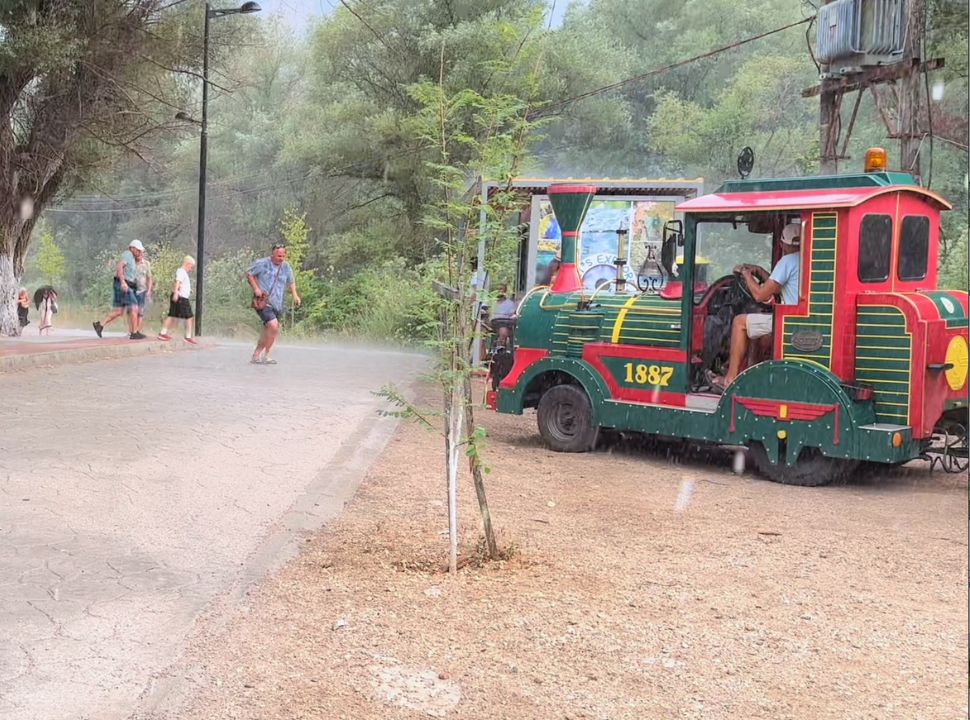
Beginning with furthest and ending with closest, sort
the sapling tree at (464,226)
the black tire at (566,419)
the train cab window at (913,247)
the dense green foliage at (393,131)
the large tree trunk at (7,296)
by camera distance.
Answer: the dense green foliage at (393,131) < the large tree trunk at (7,296) < the black tire at (566,419) < the train cab window at (913,247) < the sapling tree at (464,226)

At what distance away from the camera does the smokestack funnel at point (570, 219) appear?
36.2ft

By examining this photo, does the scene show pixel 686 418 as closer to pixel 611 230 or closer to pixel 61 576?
pixel 61 576

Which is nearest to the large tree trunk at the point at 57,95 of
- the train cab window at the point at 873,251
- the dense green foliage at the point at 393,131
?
the dense green foliage at the point at 393,131

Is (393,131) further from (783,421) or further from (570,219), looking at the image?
(783,421)

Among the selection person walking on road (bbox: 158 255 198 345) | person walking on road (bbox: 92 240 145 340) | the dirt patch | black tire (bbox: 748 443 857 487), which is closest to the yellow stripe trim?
black tire (bbox: 748 443 857 487)

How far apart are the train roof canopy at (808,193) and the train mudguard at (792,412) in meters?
1.24

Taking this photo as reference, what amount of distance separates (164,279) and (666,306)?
1560 inches

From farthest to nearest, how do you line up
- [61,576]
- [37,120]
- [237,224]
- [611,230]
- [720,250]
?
[237,224] → [720,250] → [37,120] → [611,230] → [61,576]

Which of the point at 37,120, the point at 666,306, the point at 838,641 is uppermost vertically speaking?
the point at 37,120

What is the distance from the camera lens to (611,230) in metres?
17.3

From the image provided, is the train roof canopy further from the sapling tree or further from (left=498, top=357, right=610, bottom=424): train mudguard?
the sapling tree

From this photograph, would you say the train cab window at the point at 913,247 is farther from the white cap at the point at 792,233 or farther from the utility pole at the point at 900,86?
the utility pole at the point at 900,86

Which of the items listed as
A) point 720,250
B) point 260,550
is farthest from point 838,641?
point 720,250

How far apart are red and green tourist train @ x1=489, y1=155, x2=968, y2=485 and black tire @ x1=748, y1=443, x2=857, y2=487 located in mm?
11
